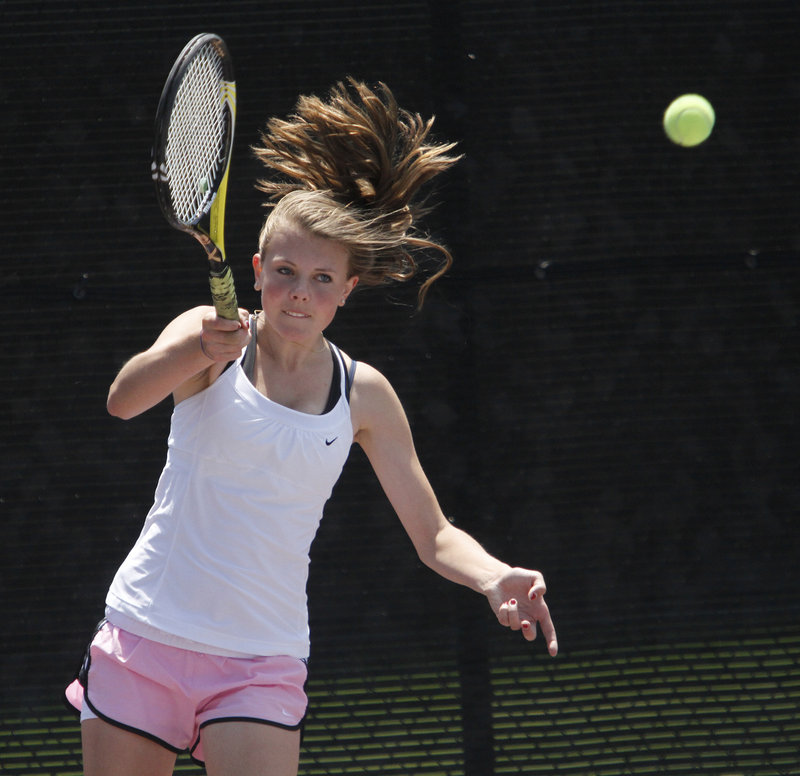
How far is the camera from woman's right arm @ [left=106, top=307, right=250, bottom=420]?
177 cm

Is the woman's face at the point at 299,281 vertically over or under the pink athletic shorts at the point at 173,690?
over

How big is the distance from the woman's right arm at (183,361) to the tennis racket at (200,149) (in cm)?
3

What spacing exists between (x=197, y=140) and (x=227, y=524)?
2.27 ft

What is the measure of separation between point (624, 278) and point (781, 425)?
590 millimetres

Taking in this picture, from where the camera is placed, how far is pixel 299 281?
204 centimetres

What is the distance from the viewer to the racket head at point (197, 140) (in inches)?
72.6

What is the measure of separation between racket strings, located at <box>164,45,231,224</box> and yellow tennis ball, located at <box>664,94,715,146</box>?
143 cm

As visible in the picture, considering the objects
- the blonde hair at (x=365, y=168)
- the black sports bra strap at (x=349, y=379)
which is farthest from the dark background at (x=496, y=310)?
the black sports bra strap at (x=349, y=379)

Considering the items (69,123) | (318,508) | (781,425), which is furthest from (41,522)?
(781,425)

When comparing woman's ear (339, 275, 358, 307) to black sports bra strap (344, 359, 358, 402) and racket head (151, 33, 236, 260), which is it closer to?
black sports bra strap (344, 359, 358, 402)

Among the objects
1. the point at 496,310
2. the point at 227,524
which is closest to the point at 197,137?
the point at 227,524

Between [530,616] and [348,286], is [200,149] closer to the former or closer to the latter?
[348,286]

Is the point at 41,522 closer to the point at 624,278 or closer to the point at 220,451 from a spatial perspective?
the point at 220,451

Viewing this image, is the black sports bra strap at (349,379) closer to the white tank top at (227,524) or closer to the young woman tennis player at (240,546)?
the young woman tennis player at (240,546)
